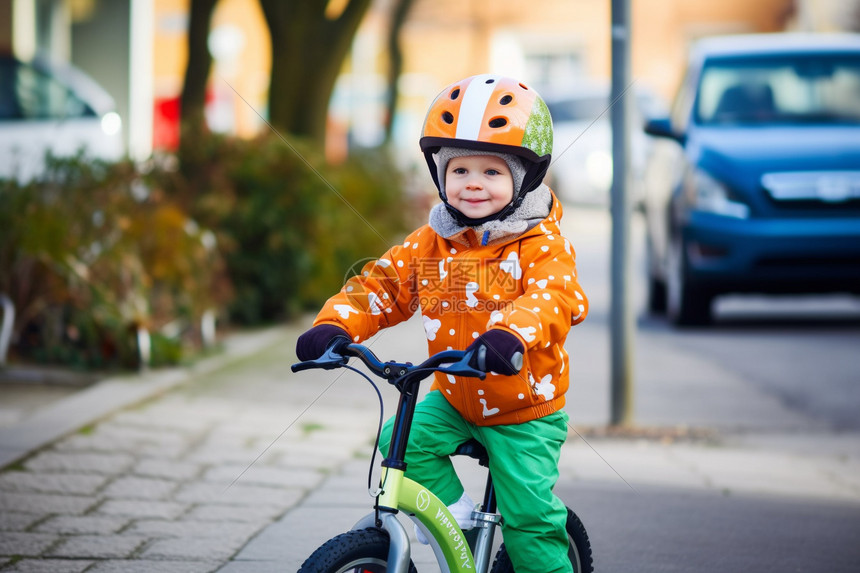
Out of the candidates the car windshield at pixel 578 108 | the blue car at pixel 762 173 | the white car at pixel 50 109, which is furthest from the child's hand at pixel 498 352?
the car windshield at pixel 578 108

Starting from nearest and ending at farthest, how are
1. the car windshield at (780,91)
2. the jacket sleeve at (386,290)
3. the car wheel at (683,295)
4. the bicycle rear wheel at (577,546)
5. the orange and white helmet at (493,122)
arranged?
the orange and white helmet at (493,122) → the jacket sleeve at (386,290) → the bicycle rear wheel at (577,546) → the car wheel at (683,295) → the car windshield at (780,91)

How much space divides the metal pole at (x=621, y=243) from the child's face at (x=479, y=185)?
3.13m

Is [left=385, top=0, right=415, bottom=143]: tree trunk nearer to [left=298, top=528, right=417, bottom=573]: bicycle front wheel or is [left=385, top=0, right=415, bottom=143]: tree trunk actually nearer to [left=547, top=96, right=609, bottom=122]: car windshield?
[left=547, top=96, right=609, bottom=122]: car windshield

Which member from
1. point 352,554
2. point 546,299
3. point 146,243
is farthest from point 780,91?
point 352,554

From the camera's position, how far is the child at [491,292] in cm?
315

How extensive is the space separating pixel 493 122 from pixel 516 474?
861 millimetres

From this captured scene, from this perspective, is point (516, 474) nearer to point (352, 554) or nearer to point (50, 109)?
point (352, 554)

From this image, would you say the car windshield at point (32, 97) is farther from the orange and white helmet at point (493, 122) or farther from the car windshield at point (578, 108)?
the car windshield at point (578, 108)

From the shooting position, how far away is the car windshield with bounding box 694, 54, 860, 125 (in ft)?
31.7

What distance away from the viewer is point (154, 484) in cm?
505

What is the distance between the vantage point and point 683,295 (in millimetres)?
9625

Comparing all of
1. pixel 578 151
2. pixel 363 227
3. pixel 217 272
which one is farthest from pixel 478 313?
pixel 578 151

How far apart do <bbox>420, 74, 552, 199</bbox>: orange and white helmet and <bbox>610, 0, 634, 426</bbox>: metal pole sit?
10.0ft

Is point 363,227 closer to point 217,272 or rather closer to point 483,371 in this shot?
point 217,272
